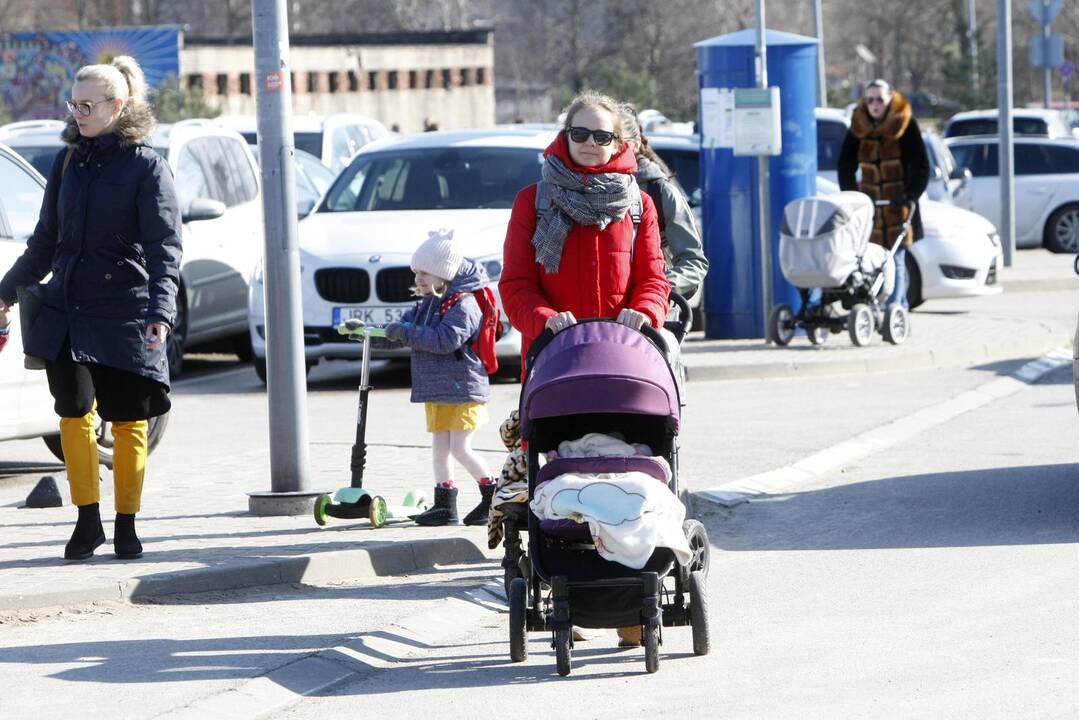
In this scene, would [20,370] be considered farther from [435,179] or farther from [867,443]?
[435,179]

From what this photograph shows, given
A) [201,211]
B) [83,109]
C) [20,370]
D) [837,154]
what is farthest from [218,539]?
[837,154]

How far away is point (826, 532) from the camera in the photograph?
29.4 ft

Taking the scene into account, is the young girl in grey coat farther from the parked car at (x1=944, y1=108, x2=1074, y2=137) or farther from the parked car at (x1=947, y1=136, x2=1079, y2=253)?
the parked car at (x1=944, y1=108, x2=1074, y2=137)

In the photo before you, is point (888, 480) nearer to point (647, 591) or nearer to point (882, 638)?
point (882, 638)

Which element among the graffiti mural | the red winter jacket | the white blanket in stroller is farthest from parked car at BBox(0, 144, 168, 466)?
the graffiti mural

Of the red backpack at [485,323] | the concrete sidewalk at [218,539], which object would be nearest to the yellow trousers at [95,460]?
the concrete sidewalk at [218,539]

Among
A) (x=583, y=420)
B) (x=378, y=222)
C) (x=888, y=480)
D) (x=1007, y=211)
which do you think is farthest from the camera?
(x=1007, y=211)

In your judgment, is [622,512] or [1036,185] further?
[1036,185]

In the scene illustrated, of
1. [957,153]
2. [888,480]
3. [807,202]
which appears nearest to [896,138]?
[807,202]

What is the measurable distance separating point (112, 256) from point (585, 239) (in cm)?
203

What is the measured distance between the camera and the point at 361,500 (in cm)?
854

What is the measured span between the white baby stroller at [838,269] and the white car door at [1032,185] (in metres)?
12.7

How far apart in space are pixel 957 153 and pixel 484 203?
15527mm

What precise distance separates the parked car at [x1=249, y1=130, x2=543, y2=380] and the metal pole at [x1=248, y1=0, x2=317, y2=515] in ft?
15.0
